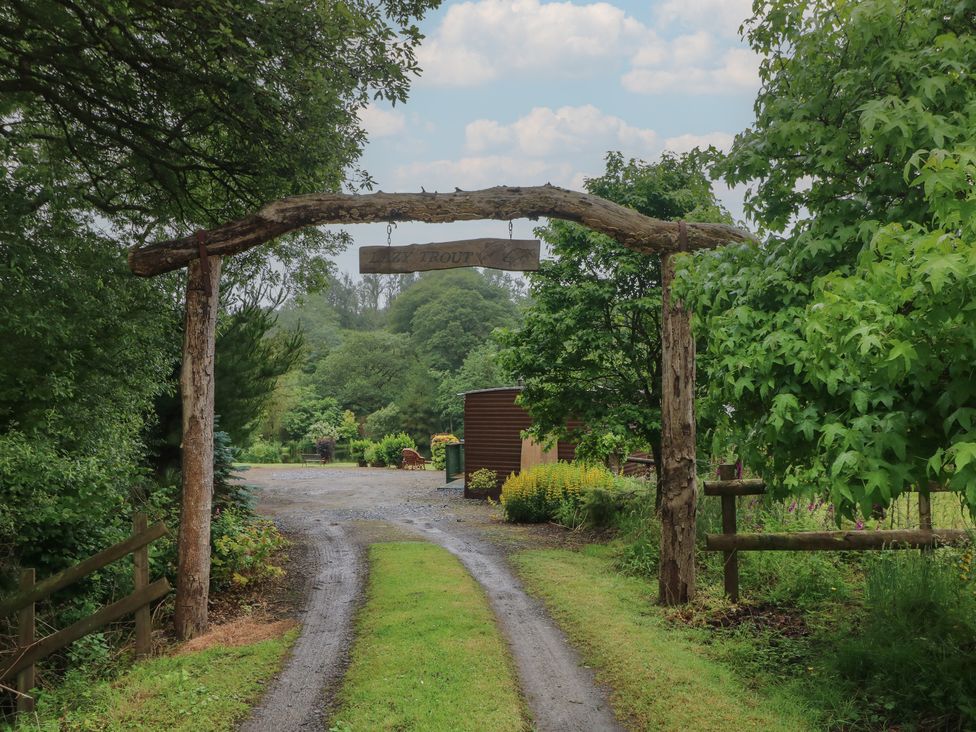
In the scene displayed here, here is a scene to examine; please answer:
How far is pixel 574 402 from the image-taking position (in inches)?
448

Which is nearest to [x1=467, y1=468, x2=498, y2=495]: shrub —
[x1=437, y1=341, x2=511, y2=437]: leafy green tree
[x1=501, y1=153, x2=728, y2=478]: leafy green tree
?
[x1=501, y1=153, x2=728, y2=478]: leafy green tree

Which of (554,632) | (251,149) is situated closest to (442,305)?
(251,149)

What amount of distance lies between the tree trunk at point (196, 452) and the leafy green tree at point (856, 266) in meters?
5.07

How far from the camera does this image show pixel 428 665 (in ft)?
19.3

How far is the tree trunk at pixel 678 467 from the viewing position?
752 centimetres

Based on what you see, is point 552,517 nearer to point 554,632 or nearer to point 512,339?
Answer: point 512,339

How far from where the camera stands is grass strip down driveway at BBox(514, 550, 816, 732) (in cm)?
490

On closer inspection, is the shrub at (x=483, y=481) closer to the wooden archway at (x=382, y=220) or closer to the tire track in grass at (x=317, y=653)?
the tire track in grass at (x=317, y=653)

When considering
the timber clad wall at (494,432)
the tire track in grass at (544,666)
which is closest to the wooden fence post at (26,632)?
the tire track in grass at (544,666)

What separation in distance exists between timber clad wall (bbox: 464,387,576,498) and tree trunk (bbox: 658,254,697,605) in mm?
12073

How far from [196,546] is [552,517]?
8.01 metres

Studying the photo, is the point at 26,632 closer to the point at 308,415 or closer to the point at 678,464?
the point at 678,464

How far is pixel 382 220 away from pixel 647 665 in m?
5.06

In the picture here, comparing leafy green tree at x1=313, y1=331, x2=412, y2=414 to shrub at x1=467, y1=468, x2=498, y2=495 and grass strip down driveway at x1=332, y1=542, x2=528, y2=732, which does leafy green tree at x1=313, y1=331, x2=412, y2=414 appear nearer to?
shrub at x1=467, y1=468, x2=498, y2=495
